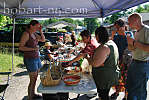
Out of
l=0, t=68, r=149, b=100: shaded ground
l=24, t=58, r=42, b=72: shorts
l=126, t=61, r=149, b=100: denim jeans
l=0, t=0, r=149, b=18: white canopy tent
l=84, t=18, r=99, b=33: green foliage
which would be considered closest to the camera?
l=126, t=61, r=149, b=100: denim jeans

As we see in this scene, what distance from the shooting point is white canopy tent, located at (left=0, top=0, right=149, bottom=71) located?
12.9 feet

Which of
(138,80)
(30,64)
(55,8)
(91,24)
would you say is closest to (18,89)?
(30,64)

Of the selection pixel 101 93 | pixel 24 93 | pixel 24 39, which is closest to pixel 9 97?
pixel 24 93

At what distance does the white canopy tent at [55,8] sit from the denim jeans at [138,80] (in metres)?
1.90

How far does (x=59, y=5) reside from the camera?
169 inches

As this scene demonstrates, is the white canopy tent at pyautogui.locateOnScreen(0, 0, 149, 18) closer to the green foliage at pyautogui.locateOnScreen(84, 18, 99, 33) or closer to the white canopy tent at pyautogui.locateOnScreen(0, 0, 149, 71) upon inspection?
the white canopy tent at pyautogui.locateOnScreen(0, 0, 149, 71)

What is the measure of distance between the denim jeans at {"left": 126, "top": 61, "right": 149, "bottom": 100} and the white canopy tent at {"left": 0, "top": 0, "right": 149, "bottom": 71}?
1.90 meters

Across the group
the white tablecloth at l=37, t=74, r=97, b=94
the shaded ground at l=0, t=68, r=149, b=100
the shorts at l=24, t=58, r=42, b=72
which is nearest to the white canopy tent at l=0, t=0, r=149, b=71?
the shorts at l=24, t=58, r=42, b=72

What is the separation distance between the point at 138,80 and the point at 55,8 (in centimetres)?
335

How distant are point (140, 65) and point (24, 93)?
9.85 ft

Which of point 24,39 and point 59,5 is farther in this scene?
point 59,5

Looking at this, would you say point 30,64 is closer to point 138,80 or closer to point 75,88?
point 75,88

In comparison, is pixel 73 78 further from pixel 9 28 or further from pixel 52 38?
pixel 9 28

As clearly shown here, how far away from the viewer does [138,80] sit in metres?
2.14
